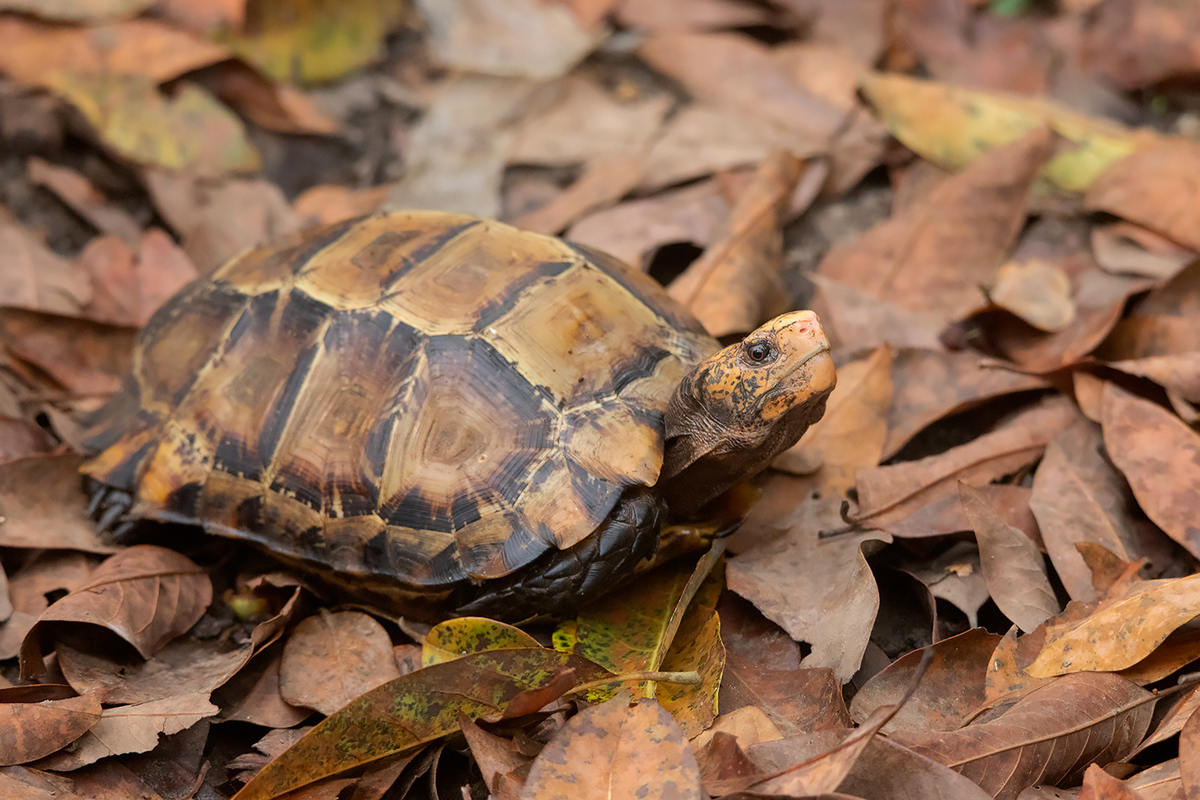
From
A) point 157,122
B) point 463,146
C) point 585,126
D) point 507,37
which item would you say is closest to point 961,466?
point 585,126

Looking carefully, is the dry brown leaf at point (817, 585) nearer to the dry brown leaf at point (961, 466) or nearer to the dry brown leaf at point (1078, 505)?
the dry brown leaf at point (961, 466)

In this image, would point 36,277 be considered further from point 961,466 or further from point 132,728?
point 961,466

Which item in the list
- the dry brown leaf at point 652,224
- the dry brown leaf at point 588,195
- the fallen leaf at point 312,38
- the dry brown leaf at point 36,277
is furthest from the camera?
the fallen leaf at point 312,38

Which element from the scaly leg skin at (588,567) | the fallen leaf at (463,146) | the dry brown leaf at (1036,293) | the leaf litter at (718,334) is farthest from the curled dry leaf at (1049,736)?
the fallen leaf at (463,146)

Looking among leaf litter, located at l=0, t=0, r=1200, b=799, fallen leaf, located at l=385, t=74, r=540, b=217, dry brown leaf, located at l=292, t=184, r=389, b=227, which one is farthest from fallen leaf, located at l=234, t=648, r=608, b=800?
dry brown leaf, located at l=292, t=184, r=389, b=227

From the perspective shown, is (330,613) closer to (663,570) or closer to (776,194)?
(663,570)
